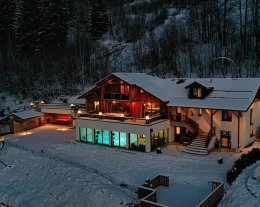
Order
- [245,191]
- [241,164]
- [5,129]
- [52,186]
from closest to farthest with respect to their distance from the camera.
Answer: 1. [245,191]
2. [241,164]
3. [52,186]
4. [5,129]

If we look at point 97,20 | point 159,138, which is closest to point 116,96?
point 159,138

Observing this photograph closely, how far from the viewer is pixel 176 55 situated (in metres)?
58.2

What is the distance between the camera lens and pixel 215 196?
56.0 ft

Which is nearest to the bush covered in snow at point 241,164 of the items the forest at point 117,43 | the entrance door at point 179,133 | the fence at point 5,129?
the entrance door at point 179,133

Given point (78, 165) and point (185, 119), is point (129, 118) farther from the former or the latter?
point (78, 165)

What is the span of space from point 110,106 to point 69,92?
26096 mm

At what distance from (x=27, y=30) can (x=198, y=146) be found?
49970 millimetres

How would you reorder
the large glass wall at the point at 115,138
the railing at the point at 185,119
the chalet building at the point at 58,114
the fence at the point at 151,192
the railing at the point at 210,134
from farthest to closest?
1. the chalet building at the point at 58,114
2. the railing at the point at 185,119
3. the large glass wall at the point at 115,138
4. the railing at the point at 210,134
5. the fence at the point at 151,192

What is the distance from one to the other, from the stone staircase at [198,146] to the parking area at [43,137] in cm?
1320

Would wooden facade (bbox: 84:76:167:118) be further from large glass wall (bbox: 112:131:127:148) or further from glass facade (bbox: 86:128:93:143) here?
large glass wall (bbox: 112:131:127:148)

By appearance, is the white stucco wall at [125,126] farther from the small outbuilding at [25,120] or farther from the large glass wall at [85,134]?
the small outbuilding at [25,120]

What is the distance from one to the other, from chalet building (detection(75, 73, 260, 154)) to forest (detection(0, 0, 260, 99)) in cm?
2155

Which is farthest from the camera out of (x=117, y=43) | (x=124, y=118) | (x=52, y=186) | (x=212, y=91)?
(x=117, y=43)

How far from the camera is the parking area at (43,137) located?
103ft
